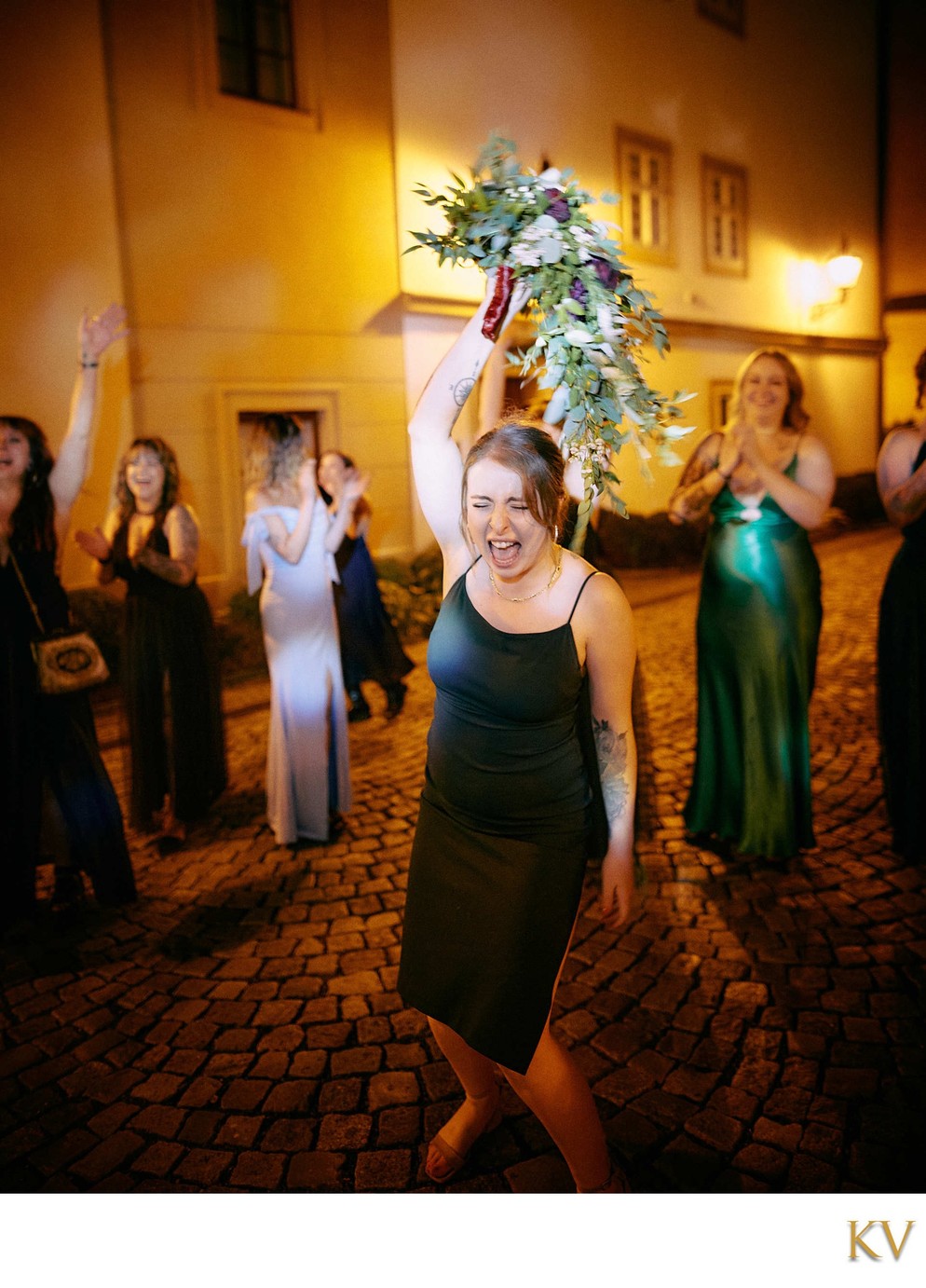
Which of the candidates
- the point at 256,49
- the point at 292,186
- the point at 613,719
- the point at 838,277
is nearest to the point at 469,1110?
the point at 613,719

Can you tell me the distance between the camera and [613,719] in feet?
7.36

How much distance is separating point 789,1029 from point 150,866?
3.08 m

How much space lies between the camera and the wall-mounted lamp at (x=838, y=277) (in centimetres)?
1739

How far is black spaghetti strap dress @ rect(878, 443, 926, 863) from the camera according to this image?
4.21 meters

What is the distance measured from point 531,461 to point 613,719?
2.16 feet

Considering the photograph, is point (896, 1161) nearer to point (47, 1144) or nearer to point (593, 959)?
point (593, 959)

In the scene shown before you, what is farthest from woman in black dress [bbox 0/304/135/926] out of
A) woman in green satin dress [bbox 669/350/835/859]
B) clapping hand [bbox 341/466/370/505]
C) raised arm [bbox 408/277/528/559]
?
woman in green satin dress [bbox 669/350/835/859]

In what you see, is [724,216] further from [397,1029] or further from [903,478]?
[397,1029]

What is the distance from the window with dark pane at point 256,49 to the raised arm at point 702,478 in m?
8.12

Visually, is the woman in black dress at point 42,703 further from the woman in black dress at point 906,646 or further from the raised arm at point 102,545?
the woman in black dress at point 906,646

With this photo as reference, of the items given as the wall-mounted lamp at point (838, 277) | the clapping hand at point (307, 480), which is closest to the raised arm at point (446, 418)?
the clapping hand at point (307, 480)

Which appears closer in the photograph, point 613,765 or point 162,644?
point 613,765

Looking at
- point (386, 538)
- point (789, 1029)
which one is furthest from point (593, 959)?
point (386, 538)

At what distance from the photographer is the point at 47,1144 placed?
2.71 meters
